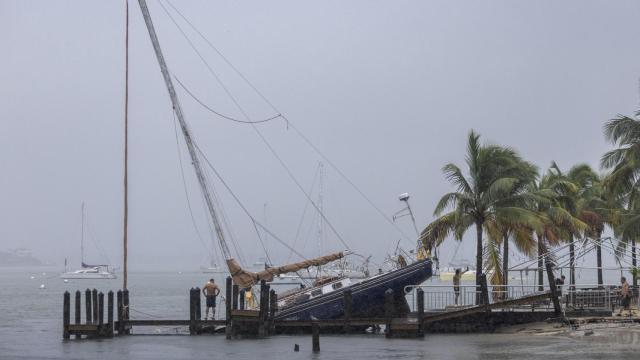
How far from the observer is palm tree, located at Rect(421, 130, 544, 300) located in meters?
47.5

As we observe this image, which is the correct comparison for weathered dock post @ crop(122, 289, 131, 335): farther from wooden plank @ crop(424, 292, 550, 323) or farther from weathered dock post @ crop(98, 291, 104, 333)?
wooden plank @ crop(424, 292, 550, 323)

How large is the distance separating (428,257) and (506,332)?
6884mm

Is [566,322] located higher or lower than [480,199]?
lower

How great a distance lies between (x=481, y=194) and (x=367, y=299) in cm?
858

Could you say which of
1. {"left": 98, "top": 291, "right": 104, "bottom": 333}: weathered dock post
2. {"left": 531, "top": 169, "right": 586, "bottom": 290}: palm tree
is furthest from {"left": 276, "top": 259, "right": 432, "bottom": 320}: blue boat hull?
{"left": 98, "top": 291, "right": 104, "bottom": 333}: weathered dock post

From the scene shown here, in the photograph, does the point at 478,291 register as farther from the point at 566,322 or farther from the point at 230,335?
the point at 230,335

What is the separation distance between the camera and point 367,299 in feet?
148

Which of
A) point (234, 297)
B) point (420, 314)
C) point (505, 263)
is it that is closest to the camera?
point (420, 314)

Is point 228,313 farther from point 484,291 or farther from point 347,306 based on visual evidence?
point 484,291

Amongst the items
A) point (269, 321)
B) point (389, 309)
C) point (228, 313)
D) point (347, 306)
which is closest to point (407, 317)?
point (347, 306)

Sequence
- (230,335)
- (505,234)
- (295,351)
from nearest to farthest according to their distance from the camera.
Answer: (295,351) < (230,335) < (505,234)

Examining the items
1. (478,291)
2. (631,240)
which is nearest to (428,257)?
(478,291)

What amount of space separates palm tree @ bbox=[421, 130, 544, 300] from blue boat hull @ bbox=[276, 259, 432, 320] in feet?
10.7

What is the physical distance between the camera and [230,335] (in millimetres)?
42656
